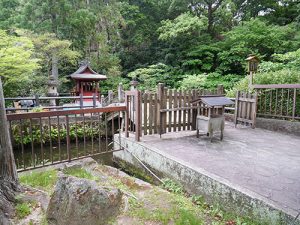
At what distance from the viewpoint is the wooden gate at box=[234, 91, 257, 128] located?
6.52 metres

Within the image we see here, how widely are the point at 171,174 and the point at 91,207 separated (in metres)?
1.83

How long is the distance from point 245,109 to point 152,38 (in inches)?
683

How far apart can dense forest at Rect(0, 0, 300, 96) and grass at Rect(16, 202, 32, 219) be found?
8.81 meters

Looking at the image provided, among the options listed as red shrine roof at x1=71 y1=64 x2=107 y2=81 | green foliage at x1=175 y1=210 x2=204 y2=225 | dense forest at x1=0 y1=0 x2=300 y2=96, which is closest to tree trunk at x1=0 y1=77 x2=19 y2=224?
green foliage at x1=175 y1=210 x2=204 y2=225

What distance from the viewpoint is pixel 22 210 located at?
247 cm

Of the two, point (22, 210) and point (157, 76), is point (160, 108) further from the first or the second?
point (157, 76)

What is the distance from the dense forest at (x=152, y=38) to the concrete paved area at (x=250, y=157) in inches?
239

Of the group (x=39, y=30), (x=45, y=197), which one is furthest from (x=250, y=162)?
(x=39, y=30)

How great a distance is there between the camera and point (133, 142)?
200 inches

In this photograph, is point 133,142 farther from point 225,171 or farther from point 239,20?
point 239,20

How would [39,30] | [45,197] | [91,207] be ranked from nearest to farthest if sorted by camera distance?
[91,207]
[45,197]
[39,30]

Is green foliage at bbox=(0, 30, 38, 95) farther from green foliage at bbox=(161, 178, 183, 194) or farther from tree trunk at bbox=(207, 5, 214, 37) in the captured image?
tree trunk at bbox=(207, 5, 214, 37)

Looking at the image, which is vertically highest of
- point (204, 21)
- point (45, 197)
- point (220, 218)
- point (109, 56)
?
point (204, 21)

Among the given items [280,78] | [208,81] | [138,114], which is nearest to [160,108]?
[138,114]
